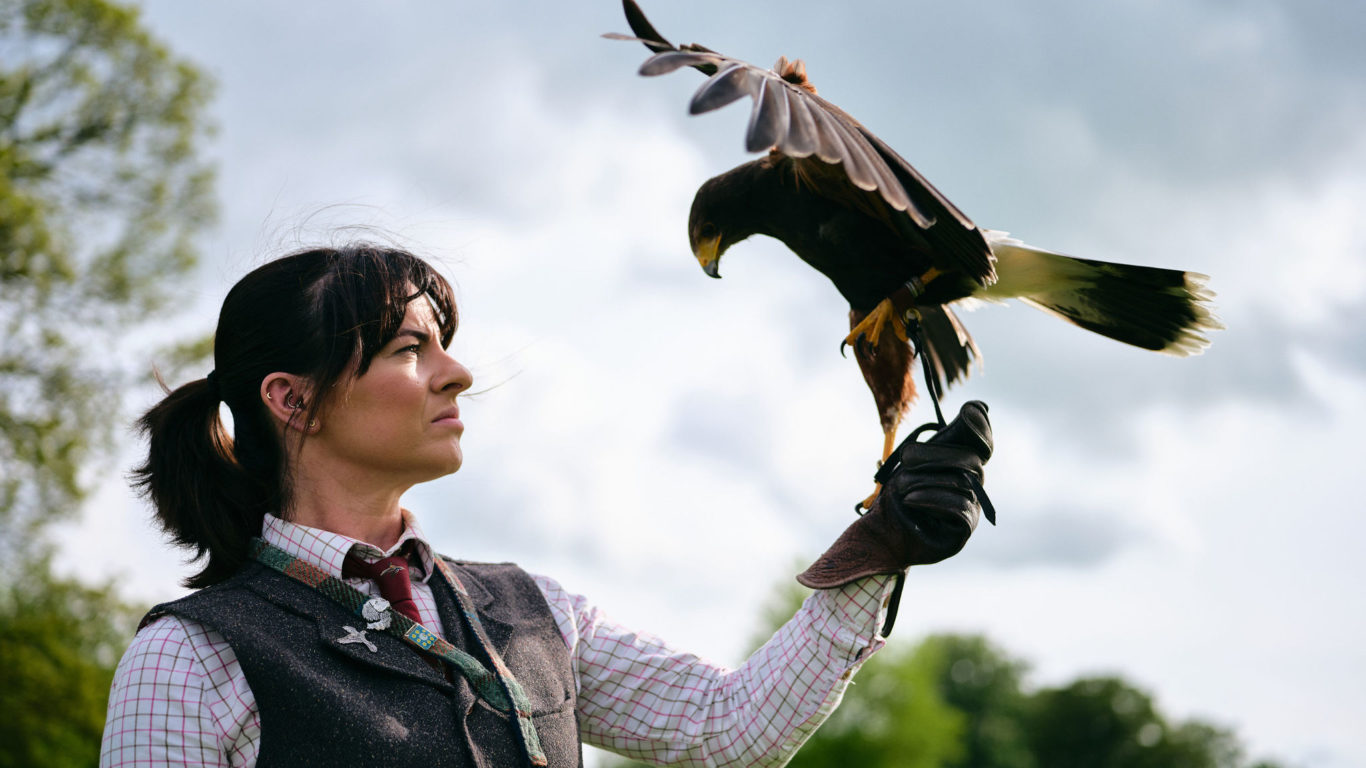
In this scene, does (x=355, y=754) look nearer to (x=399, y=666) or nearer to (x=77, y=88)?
(x=399, y=666)

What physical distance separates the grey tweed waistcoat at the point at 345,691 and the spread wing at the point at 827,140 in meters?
0.92

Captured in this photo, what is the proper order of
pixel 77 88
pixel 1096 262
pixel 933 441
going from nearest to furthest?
pixel 933 441, pixel 1096 262, pixel 77 88

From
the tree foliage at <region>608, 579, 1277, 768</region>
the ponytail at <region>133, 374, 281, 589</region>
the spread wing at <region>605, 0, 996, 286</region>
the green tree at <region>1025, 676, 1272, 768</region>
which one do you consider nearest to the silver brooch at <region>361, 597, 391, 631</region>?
the ponytail at <region>133, 374, 281, 589</region>

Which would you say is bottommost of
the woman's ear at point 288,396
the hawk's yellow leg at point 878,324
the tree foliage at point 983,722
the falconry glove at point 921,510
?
the woman's ear at point 288,396

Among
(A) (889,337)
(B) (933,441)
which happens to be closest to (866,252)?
(A) (889,337)

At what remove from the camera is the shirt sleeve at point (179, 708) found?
58.6 inches

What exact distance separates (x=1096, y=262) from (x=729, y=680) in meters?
1.14

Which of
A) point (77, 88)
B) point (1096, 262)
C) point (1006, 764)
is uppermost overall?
point (1006, 764)

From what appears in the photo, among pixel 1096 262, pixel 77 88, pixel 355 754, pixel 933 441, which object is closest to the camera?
pixel 355 754

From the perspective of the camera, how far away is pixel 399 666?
1.62m

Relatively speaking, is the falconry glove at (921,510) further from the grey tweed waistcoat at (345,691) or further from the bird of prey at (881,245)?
the grey tweed waistcoat at (345,691)

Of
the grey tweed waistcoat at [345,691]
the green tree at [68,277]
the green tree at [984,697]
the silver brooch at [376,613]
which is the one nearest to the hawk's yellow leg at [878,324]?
the grey tweed waistcoat at [345,691]

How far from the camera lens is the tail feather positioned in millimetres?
2271

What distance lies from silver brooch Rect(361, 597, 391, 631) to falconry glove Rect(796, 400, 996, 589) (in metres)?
0.67
